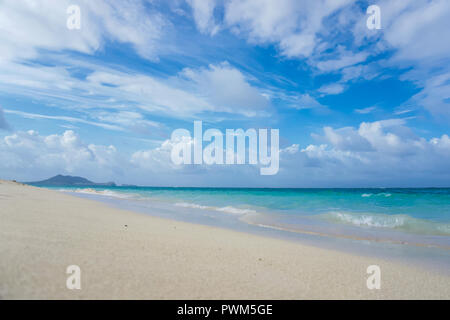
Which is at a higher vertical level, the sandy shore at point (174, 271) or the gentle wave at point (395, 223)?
the sandy shore at point (174, 271)

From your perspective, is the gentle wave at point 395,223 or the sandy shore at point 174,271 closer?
the sandy shore at point 174,271

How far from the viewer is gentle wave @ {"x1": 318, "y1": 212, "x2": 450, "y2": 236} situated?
13366 mm

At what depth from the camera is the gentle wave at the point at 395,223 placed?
43.9ft

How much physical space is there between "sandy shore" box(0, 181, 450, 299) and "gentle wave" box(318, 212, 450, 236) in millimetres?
8598

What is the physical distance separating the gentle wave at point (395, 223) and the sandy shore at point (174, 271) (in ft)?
28.2

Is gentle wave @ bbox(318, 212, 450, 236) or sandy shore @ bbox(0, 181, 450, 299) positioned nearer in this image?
sandy shore @ bbox(0, 181, 450, 299)

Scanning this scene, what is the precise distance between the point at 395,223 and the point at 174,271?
15658 mm

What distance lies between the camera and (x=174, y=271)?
14.9 ft

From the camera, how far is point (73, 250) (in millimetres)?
5125

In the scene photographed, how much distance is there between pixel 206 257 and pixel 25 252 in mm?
3292
